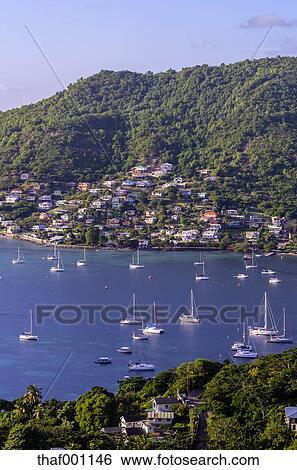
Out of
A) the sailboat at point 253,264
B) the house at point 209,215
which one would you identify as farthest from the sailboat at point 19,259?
the house at point 209,215

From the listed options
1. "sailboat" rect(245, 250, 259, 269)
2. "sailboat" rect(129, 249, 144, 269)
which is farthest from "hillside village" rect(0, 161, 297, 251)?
"sailboat" rect(129, 249, 144, 269)

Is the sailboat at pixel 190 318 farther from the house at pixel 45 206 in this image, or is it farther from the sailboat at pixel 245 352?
the house at pixel 45 206

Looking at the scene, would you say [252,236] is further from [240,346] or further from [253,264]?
[240,346]

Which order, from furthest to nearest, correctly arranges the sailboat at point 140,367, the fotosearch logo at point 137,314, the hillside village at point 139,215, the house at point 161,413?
the hillside village at point 139,215
the fotosearch logo at point 137,314
the sailboat at point 140,367
the house at point 161,413

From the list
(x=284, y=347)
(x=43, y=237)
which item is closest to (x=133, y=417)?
(x=284, y=347)

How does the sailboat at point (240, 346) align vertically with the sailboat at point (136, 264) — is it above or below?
below
